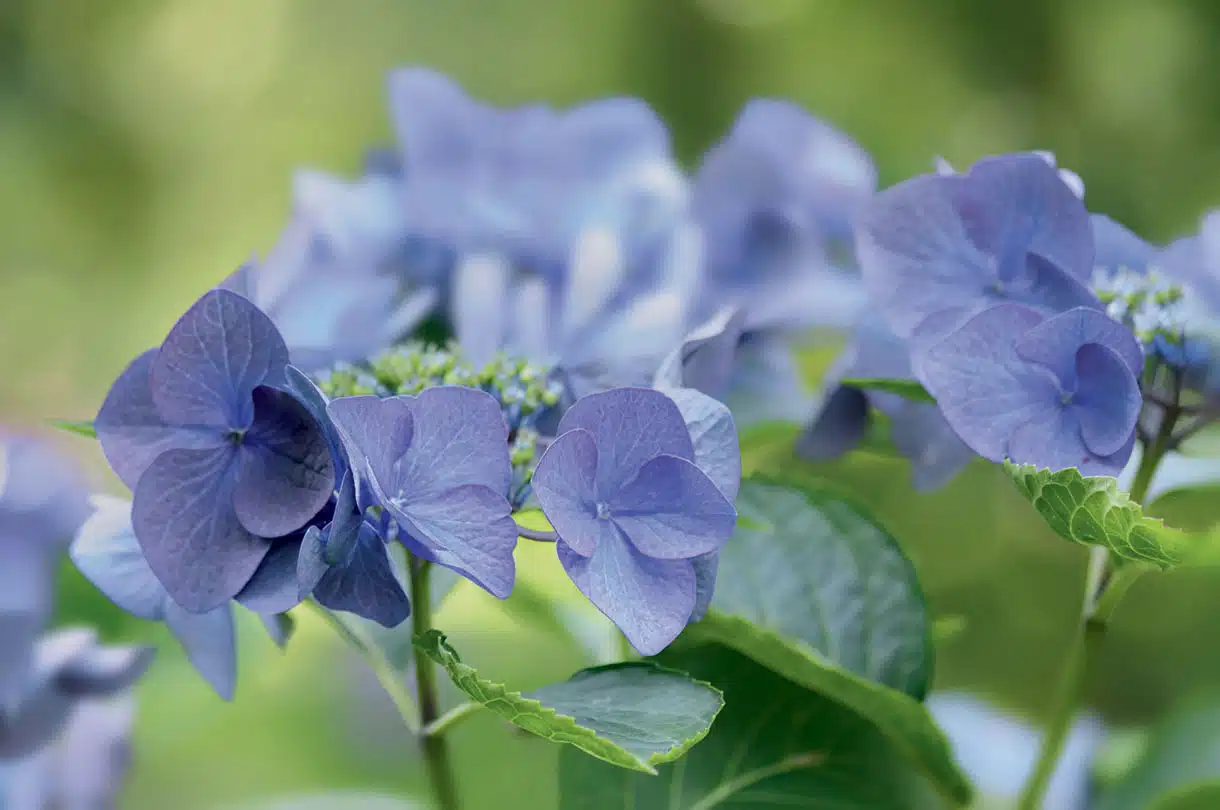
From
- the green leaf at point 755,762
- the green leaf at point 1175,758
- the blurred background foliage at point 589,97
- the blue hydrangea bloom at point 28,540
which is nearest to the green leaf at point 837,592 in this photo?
the green leaf at point 755,762

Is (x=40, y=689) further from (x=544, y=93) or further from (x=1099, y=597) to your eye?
(x=544, y=93)

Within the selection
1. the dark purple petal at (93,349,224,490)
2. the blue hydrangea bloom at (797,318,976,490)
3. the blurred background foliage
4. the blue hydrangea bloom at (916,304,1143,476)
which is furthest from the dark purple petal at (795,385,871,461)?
the blurred background foliage

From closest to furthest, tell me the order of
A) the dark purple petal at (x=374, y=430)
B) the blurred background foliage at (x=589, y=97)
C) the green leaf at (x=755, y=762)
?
the dark purple petal at (x=374, y=430)
the green leaf at (x=755, y=762)
the blurred background foliage at (x=589, y=97)

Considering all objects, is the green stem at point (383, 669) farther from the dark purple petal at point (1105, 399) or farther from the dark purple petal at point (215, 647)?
the dark purple petal at point (1105, 399)

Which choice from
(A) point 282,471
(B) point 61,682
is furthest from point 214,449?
(B) point 61,682

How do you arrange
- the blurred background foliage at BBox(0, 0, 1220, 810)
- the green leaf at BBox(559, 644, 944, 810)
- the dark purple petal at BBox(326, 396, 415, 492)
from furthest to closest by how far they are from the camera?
the blurred background foliage at BBox(0, 0, 1220, 810)
the green leaf at BBox(559, 644, 944, 810)
the dark purple petal at BBox(326, 396, 415, 492)

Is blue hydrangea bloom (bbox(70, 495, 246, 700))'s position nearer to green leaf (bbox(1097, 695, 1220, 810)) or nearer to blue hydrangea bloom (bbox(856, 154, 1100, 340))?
blue hydrangea bloom (bbox(856, 154, 1100, 340))

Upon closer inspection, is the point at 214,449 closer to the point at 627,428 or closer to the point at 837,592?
the point at 627,428
